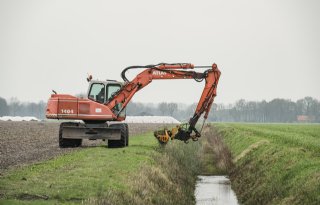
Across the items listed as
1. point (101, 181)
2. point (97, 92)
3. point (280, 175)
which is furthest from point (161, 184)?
point (97, 92)

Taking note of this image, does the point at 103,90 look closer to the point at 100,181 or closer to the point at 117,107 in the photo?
the point at 117,107

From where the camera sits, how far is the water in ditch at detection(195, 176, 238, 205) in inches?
963

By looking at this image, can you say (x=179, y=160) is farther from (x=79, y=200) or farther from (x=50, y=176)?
(x=79, y=200)

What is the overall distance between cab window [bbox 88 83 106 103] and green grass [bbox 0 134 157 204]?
698 cm

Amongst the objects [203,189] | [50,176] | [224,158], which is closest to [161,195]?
[50,176]

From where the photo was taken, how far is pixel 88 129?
30.5m

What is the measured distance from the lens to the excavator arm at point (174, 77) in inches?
1168

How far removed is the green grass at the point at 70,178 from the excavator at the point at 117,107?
5119 millimetres

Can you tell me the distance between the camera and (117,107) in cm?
3186

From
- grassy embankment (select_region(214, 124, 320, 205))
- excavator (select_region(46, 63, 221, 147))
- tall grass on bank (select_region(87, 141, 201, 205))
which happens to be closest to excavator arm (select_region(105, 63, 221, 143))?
excavator (select_region(46, 63, 221, 147))

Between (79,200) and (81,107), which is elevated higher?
(81,107)

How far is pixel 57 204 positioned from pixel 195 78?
18.0 meters

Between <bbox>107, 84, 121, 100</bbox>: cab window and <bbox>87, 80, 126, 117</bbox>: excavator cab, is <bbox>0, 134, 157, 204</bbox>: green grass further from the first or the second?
<bbox>107, 84, 121, 100</bbox>: cab window

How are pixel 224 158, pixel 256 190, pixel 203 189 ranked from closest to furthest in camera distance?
pixel 256 190, pixel 203 189, pixel 224 158
